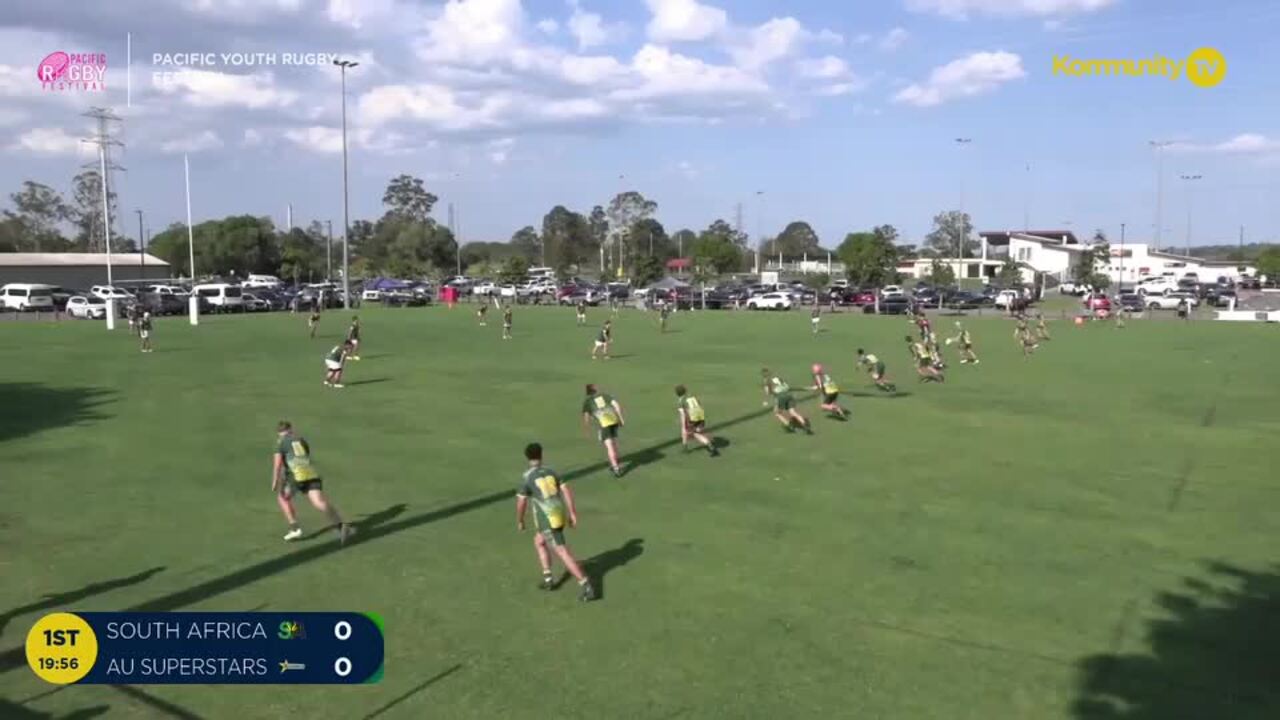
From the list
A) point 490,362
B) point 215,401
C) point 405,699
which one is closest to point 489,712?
point 405,699

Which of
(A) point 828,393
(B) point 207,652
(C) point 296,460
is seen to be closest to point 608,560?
(C) point 296,460

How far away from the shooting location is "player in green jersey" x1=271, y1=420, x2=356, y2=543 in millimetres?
10852

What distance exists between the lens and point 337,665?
23.7 ft

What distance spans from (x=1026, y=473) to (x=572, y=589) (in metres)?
8.53

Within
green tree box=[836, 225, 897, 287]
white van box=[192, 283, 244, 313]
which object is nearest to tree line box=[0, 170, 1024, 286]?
green tree box=[836, 225, 897, 287]

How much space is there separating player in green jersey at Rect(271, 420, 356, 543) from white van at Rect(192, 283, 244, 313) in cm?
5343

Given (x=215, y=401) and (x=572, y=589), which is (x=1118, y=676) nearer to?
(x=572, y=589)

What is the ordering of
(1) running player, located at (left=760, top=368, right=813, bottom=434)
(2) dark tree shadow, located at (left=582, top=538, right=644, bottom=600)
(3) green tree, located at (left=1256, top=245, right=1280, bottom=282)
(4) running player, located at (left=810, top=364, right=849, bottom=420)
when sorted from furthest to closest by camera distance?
(3) green tree, located at (left=1256, top=245, right=1280, bottom=282) < (4) running player, located at (left=810, top=364, right=849, bottom=420) < (1) running player, located at (left=760, top=368, right=813, bottom=434) < (2) dark tree shadow, located at (left=582, top=538, right=644, bottom=600)

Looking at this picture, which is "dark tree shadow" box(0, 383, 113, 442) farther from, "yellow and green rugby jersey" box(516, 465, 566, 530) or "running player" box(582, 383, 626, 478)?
"yellow and green rugby jersey" box(516, 465, 566, 530)

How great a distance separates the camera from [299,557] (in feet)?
34.2

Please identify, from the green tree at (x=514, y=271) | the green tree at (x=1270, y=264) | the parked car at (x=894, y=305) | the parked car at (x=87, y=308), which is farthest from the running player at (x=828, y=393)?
the green tree at (x=1270, y=264)

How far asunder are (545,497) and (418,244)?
111 metres

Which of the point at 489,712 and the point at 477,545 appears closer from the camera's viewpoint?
the point at 489,712

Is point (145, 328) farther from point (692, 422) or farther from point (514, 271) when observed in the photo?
point (514, 271)
